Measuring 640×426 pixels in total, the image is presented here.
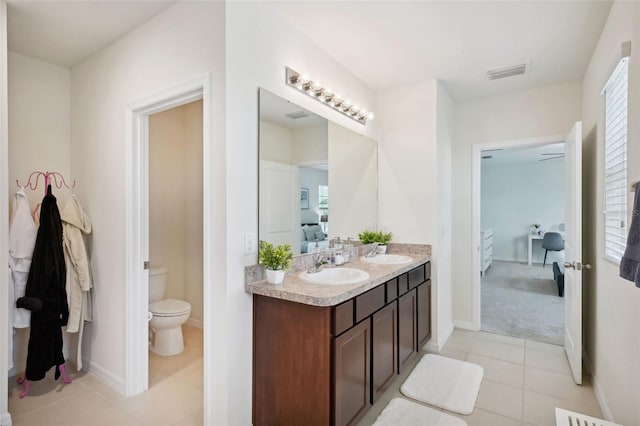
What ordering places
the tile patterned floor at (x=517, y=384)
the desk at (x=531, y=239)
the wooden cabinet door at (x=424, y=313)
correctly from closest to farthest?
the tile patterned floor at (x=517, y=384) → the wooden cabinet door at (x=424, y=313) → the desk at (x=531, y=239)

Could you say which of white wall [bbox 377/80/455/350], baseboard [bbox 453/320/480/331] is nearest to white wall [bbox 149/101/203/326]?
white wall [bbox 377/80/455/350]

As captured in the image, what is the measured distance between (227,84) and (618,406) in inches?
112

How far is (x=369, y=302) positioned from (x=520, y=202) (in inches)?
301

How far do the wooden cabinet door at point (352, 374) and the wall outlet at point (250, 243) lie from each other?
68cm

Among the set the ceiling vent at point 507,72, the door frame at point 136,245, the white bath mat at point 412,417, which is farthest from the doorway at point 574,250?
the door frame at point 136,245

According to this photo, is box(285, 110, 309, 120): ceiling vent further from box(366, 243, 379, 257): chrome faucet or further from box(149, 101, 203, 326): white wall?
box(149, 101, 203, 326): white wall

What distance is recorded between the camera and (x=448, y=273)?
3.62 metres

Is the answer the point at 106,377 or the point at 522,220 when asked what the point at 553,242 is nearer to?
the point at 522,220

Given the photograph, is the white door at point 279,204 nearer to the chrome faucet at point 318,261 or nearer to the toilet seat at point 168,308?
the chrome faucet at point 318,261

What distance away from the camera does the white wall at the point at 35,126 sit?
269cm

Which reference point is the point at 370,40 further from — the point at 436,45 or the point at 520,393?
the point at 520,393

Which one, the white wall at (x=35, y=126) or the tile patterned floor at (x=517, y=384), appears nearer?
the tile patterned floor at (x=517, y=384)

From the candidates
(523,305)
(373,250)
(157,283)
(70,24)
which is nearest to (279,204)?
(373,250)

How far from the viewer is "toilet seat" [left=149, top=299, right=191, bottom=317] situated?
2.96 meters
